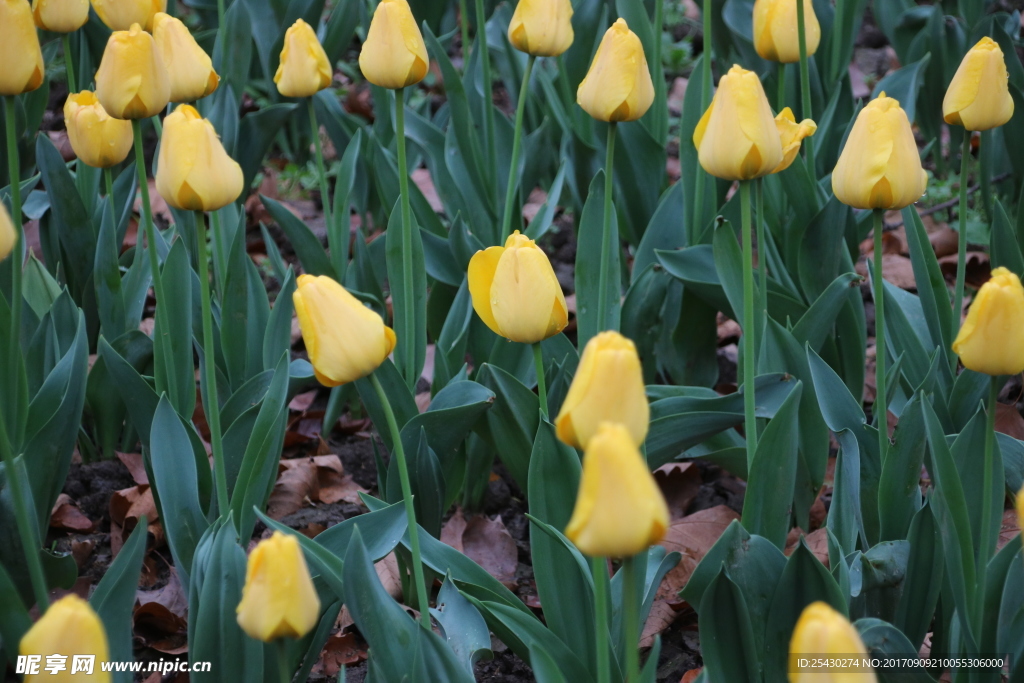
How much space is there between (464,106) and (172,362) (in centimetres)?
101

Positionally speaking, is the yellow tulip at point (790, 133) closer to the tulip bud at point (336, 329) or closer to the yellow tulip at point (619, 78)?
the yellow tulip at point (619, 78)

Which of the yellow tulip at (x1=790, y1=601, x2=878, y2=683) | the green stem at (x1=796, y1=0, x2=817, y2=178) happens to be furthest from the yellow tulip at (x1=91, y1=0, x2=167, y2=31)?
the yellow tulip at (x1=790, y1=601, x2=878, y2=683)

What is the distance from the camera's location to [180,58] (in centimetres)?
160

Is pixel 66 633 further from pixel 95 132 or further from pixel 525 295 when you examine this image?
pixel 95 132

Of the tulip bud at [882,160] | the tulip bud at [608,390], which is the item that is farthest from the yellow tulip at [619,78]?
the tulip bud at [608,390]

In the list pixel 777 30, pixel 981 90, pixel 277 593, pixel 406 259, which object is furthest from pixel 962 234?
pixel 277 593

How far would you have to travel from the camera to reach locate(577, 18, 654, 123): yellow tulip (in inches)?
55.7

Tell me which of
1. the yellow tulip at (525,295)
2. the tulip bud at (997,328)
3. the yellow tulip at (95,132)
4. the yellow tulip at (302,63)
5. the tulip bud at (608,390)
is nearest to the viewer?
the tulip bud at (608,390)

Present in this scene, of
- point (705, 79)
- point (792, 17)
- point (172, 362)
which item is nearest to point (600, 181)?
point (705, 79)

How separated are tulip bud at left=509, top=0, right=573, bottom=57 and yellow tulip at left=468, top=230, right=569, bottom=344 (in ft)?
2.26

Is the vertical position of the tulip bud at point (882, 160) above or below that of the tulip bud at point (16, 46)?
below

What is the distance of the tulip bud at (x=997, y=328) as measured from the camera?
0.95 metres

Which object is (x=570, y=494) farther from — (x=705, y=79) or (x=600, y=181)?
(x=705, y=79)

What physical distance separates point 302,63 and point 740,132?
1.06 meters
